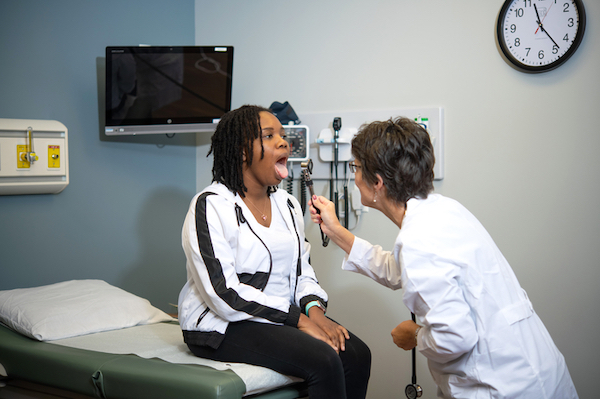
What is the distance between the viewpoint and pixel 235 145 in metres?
1.65

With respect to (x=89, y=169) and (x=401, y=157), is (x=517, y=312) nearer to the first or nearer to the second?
(x=401, y=157)

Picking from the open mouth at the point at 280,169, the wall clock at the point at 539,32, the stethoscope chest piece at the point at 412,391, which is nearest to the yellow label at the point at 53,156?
the open mouth at the point at 280,169

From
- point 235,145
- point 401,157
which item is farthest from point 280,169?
point 401,157

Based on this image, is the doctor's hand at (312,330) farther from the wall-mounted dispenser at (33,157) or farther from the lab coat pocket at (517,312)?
the wall-mounted dispenser at (33,157)

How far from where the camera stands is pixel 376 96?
238 cm

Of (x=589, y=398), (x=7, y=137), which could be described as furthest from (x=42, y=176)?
(x=589, y=398)

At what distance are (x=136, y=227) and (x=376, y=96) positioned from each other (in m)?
1.42

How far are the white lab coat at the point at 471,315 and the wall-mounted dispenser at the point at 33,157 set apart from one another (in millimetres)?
1591

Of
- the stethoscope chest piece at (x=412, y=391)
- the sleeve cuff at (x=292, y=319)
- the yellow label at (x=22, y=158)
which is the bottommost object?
the stethoscope chest piece at (x=412, y=391)

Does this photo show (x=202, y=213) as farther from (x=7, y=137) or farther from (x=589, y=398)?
(x=589, y=398)

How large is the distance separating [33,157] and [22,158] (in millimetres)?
42

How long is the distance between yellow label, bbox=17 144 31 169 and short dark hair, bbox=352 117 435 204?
4.84 feet

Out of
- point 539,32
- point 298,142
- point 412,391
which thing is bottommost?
point 412,391

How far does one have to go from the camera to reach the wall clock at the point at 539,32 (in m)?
1.96
